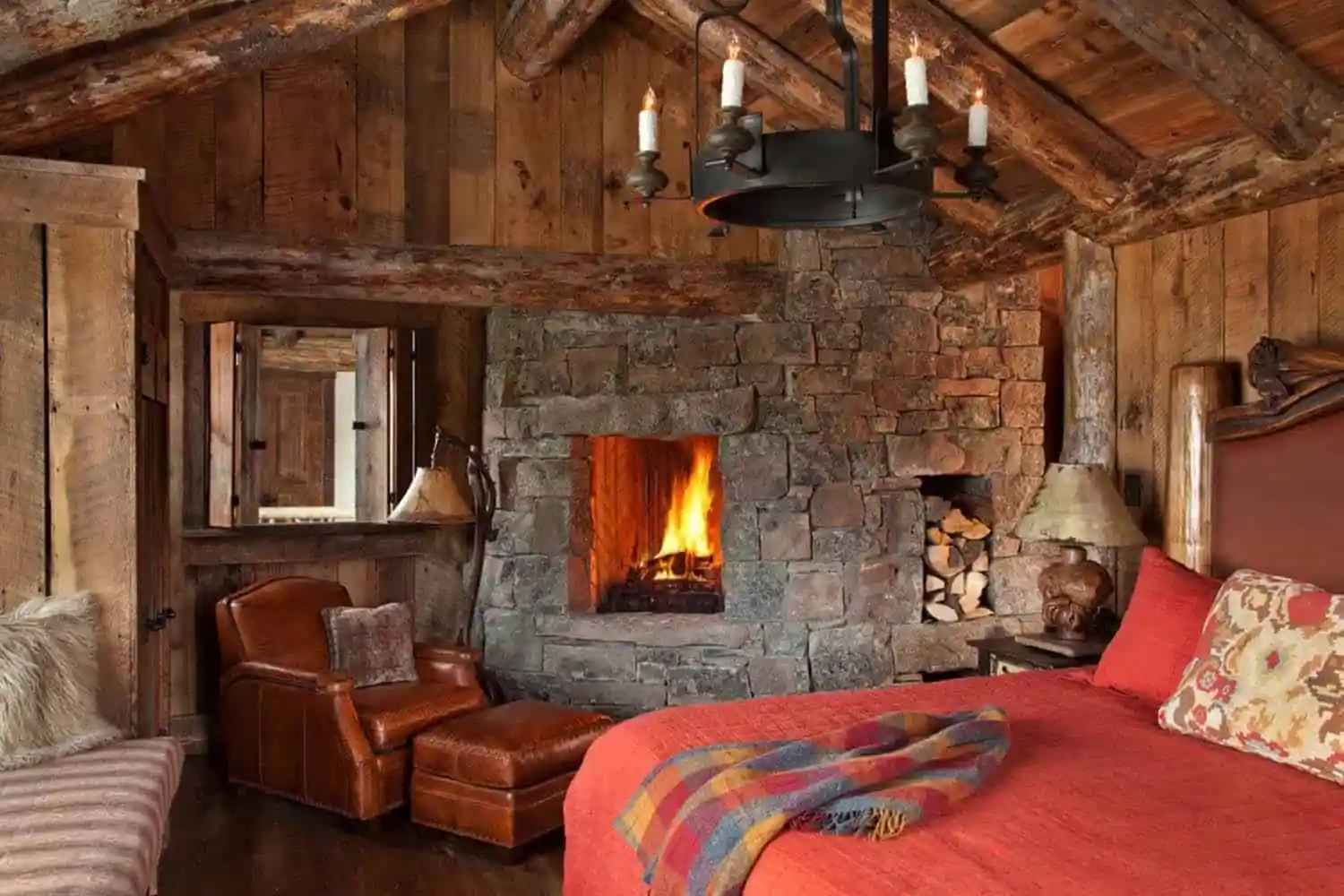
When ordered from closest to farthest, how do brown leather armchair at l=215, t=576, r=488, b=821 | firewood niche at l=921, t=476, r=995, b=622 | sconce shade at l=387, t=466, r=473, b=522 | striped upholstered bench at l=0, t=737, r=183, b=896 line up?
1. striped upholstered bench at l=0, t=737, r=183, b=896
2. brown leather armchair at l=215, t=576, r=488, b=821
3. sconce shade at l=387, t=466, r=473, b=522
4. firewood niche at l=921, t=476, r=995, b=622

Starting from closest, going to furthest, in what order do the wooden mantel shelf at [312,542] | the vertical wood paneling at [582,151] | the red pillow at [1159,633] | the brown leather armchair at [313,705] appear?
the red pillow at [1159,633]
the brown leather armchair at [313,705]
the wooden mantel shelf at [312,542]
the vertical wood paneling at [582,151]

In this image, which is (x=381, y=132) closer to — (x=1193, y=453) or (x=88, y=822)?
(x=88, y=822)

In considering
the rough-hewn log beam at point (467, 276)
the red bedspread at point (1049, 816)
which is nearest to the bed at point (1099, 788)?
the red bedspread at point (1049, 816)

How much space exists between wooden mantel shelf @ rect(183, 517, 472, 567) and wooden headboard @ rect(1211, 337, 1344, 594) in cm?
300

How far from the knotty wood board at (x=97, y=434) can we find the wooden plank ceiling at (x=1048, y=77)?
525 millimetres

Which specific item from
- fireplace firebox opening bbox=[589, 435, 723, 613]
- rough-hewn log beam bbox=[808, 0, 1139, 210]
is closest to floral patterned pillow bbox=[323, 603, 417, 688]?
fireplace firebox opening bbox=[589, 435, 723, 613]

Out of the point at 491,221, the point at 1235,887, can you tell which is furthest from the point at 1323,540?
the point at 491,221

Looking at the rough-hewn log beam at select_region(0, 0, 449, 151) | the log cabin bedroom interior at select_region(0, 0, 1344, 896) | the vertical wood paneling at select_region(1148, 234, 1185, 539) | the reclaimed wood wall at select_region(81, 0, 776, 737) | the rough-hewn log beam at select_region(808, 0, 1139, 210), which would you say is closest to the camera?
the log cabin bedroom interior at select_region(0, 0, 1344, 896)

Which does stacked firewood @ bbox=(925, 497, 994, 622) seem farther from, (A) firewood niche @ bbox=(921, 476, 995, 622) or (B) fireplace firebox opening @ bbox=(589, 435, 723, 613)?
(B) fireplace firebox opening @ bbox=(589, 435, 723, 613)

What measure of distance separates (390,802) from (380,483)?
1717mm

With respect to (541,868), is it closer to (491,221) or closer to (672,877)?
(672,877)

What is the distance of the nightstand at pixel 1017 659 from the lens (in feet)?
12.1

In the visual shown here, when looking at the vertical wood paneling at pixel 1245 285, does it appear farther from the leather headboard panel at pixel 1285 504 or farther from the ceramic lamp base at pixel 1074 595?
the ceramic lamp base at pixel 1074 595

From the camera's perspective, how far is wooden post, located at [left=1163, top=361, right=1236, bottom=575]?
141 inches
